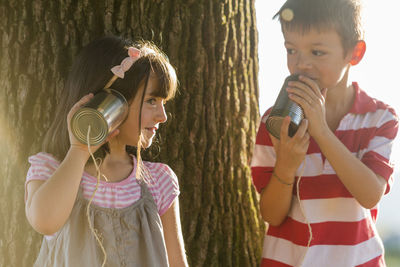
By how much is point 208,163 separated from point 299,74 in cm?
87

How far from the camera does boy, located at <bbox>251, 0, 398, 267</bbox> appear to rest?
2668 millimetres

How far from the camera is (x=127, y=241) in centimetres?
254

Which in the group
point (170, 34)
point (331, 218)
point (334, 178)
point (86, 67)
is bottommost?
point (331, 218)

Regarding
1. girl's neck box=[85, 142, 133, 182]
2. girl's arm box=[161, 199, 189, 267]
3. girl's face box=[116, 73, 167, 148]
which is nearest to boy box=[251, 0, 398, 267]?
girl's arm box=[161, 199, 189, 267]

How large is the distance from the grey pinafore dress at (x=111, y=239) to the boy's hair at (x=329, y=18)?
1140 millimetres

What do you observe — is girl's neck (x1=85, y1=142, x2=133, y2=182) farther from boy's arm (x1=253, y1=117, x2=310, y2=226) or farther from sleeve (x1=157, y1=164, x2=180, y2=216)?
boy's arm (x1=253, y1=117, x2=310, y2=226)

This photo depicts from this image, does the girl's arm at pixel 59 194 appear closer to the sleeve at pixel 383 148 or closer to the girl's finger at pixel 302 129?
the girl's finger at pixel 302 129

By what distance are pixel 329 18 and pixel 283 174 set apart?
2.54 feet

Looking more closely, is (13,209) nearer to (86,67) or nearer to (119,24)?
(86,67)

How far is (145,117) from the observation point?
8.50 ft

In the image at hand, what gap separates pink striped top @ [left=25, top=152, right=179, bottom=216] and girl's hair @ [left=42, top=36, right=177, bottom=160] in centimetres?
11

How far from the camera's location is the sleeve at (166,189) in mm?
2734

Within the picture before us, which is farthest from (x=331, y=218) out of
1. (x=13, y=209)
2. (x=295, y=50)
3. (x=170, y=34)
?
(x=13, y=209)

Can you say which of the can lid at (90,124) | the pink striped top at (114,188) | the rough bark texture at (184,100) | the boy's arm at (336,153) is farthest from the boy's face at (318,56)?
the can lid at (90,124)
